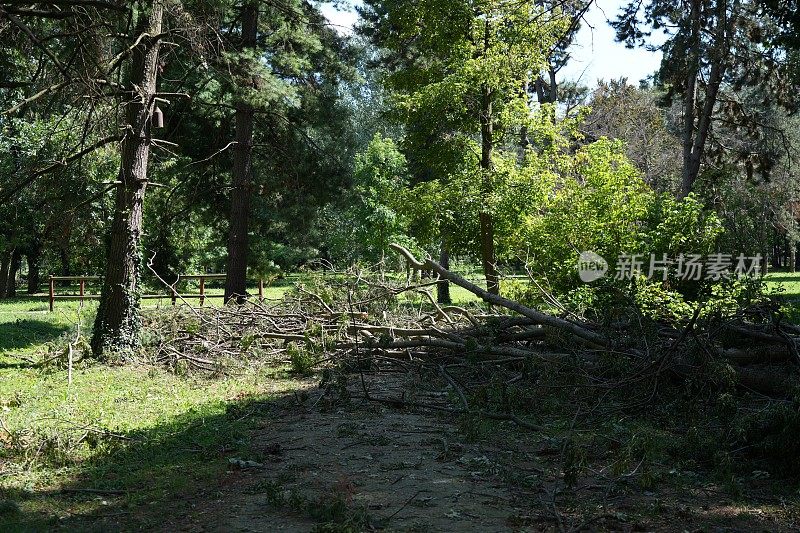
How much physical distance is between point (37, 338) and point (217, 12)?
25.5 ft

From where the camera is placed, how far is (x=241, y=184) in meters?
17.9

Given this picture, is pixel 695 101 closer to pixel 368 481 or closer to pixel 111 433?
pixel 368 481

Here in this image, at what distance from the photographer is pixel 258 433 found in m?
7.35

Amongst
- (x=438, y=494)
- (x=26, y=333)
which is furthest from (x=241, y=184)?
(x=438, y=494)

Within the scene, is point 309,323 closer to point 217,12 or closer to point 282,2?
point 217,12

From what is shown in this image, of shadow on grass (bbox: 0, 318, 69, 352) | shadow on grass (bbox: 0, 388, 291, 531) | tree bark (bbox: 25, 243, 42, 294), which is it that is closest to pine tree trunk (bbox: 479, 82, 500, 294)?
shadow on grass (bbox: 0, 318, 69, 352)

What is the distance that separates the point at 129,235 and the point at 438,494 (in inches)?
330

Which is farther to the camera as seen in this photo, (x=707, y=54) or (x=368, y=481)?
(x=707, y=54)

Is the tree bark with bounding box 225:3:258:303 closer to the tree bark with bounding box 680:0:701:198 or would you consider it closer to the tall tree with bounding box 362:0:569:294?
the tall tree with bounding box 362:0:569:294

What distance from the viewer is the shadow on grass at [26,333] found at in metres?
14.6

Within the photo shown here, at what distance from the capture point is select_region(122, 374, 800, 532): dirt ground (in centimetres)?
466

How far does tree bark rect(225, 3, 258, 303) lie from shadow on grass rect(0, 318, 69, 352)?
152 inches

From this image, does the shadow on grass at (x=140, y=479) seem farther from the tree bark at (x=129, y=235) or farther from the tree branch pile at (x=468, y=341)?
the tree bark at (x=129, y=235)

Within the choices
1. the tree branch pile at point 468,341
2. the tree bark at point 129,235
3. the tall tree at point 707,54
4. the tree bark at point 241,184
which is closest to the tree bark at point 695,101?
the tall tree at point 707,54
